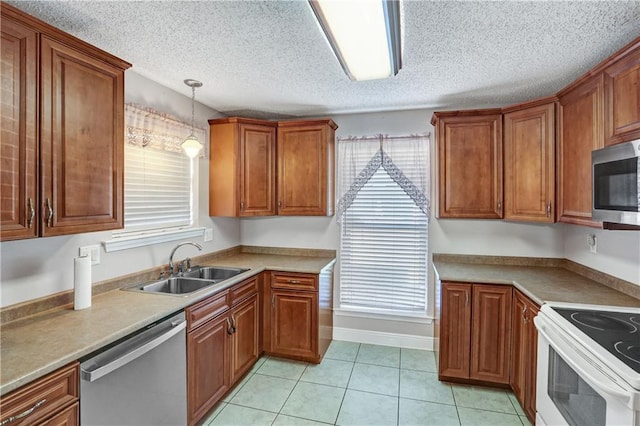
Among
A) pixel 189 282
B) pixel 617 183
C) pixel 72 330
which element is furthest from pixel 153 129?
pixel 617 183

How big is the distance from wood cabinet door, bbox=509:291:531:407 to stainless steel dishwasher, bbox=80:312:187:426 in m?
2.27

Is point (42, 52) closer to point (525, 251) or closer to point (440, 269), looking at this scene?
point (440, 269)

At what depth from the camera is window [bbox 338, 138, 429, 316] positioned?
319 cm

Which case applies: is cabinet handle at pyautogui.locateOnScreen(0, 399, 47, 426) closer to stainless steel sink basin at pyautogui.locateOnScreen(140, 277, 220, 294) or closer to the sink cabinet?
the sink cabinet

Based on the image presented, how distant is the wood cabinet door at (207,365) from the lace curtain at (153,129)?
1420mm

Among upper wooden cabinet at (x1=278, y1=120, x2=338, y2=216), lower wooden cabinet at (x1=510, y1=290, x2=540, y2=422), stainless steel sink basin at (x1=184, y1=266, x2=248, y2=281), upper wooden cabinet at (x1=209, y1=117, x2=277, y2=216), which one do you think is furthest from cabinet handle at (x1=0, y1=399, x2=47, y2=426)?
lower wooden cabinet at (x1=510, y1=290, x2=540, y2=422)

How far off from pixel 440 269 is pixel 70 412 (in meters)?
2.63

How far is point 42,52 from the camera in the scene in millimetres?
1410

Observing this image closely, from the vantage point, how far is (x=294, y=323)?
2.86m

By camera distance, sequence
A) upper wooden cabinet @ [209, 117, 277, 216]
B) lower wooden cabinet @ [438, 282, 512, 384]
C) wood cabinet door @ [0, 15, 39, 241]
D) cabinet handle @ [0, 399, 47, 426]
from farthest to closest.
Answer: upper wooden cabinet @ [209, 117, 277, 216], lower wooden cabinet @ [438, 282, 512, 384], wood cabinet door @ [0, 15, 39, 241], cabinet handle @ [0, 399, 47, 426]

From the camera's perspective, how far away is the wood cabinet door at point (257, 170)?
Answer: 10.1ft

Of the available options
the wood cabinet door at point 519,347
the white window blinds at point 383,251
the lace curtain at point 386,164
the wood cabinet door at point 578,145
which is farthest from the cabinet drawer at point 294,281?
the wood cabinet door at point 578,145

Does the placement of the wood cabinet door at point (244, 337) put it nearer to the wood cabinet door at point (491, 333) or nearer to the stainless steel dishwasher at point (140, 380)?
the stainless steel dishwasher at point (140, 380)

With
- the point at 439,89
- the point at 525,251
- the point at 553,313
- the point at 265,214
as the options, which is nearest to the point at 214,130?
the point at 265,214
